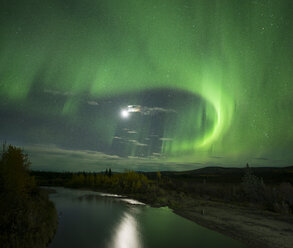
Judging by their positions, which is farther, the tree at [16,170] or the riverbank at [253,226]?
the tree at [16,170]

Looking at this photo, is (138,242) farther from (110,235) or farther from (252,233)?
(252,233)

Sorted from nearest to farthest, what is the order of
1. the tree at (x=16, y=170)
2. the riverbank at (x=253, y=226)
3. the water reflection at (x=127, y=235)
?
the water reflection at (x=127, y=235) < the riverbank at (x=253, y=226) < the tree at (x=16, y=170)

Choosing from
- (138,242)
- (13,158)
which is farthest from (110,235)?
(13,158)

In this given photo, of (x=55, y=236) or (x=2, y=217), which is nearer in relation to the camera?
(x=2, y=217)

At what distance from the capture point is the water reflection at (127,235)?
772 inches

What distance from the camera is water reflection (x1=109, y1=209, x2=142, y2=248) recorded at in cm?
1961

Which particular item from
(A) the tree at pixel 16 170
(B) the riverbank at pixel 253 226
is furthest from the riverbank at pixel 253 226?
(A) the tree at pixel 16 170

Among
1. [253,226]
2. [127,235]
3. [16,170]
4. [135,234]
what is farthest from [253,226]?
[16,170]

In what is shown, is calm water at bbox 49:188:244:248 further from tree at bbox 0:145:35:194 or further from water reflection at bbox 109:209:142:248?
tree at bbox 0:145:35:194

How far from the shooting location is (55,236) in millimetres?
21734

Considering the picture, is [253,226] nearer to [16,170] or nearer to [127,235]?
[127,235]

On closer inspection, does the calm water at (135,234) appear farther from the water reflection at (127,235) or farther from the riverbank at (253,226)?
the riverbank at (253,226)

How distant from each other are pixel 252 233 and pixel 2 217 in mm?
21006

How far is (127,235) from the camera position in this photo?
2289cm
